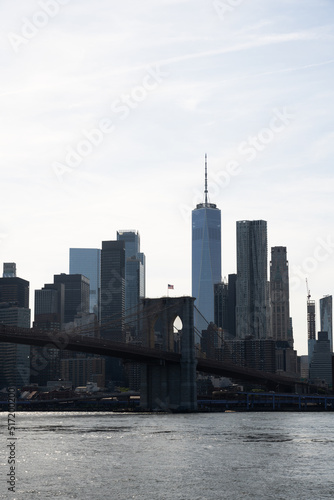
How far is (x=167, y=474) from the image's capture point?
134 ft

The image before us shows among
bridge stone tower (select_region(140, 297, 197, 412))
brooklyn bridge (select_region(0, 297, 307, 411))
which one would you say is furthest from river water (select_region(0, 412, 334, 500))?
bridge stone tower (select_region(140, 297, 197, 412))

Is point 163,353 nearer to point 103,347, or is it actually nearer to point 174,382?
point 174,382

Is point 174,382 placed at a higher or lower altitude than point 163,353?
lower

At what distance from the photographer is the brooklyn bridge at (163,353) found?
310 ft

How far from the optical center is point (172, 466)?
144 feet

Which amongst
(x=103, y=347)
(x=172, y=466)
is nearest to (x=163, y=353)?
(x=103, y=347)

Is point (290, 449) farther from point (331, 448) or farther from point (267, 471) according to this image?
point (267, 471)

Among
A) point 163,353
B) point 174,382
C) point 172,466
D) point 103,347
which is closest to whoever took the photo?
point 172,466

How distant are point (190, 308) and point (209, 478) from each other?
7450 cm

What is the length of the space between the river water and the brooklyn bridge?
2593 cm

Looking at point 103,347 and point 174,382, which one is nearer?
point 103,347

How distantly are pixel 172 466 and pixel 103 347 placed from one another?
171 feet

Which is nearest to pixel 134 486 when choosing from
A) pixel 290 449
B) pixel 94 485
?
pixel 94 485

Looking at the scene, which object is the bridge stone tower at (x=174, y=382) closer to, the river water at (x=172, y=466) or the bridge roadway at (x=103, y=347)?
the bridge roadway at (x=103, y=347)
